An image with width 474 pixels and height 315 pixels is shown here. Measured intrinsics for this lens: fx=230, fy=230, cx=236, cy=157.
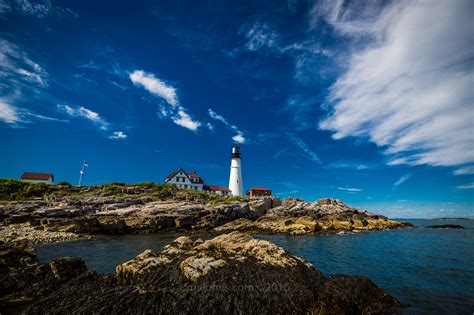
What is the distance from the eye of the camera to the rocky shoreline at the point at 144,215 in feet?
117

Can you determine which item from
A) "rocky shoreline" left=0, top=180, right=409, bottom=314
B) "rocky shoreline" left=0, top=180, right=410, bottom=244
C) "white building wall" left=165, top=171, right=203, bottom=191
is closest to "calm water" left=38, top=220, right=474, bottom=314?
"rocky shoreline" left=0, top=180, right=409, bottom=314

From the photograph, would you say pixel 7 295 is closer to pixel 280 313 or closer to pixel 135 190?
pixel 280 313

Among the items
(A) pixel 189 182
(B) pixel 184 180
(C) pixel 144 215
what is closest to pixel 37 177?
(B) pixel 184 180

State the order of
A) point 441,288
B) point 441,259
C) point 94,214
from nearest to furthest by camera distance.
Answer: point 441,288, point 441,259, point 94,214

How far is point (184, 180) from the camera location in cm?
8019

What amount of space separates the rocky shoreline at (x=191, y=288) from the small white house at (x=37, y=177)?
70227 millimetres

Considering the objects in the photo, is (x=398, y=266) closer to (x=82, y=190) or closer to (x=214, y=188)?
(x=82, y=190)

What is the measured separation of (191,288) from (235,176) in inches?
2804

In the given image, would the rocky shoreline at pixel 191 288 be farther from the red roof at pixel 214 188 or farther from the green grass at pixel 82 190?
the red roof at pixel 214 188

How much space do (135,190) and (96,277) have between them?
157ft

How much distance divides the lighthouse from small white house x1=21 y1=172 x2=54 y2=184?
2267 inches

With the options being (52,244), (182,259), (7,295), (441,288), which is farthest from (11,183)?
(441,288)

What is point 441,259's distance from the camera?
22422 mm

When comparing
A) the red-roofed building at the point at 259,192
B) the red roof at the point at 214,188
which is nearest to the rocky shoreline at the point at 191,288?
the red roof at the point at 214,188
